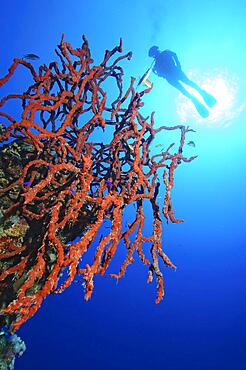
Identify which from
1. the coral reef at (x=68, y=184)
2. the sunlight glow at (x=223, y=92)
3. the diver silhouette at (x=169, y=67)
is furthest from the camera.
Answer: the sunlight glow at (x=223, y=92)

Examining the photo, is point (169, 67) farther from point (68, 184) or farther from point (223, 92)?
point (68, 184)

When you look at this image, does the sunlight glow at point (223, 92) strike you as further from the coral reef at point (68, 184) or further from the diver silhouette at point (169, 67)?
the coral reef at point (68, 184)

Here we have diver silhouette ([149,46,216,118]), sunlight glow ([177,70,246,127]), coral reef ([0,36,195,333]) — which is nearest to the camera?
coral reef ([0,36,195,333])

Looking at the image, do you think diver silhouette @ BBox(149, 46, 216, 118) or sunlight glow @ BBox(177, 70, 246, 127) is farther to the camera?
sunlight glow @ BBox(177, 70, 246, 127)

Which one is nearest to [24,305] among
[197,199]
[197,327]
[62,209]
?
[62,209]

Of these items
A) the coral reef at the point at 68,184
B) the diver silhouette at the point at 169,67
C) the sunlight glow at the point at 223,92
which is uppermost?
the sunlight glow at the point at 223,92

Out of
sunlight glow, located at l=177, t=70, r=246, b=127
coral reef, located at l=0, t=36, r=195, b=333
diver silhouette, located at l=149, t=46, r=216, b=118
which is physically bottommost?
coral reef, located at l=0, t=36, r=195, b=333

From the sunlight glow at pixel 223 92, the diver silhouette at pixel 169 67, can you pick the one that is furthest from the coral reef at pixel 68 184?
the sunlight glow at pixel 223 92

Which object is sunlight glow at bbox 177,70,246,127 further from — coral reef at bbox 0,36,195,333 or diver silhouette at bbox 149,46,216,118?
coral reef at bbox 0,36,195,333

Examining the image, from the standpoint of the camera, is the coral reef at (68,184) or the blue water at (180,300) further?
the blue water at (180,300)

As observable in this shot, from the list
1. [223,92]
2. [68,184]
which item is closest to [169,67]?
[223,92]

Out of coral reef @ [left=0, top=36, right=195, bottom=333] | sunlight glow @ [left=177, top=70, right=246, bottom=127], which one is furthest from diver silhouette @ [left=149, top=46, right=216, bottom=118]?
coral reef @ [left=0, top=36, right=195, bottom=333]

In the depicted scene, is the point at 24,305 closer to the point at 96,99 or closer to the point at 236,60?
the point at 96,99

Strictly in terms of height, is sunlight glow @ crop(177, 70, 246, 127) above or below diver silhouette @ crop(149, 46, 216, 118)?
above
